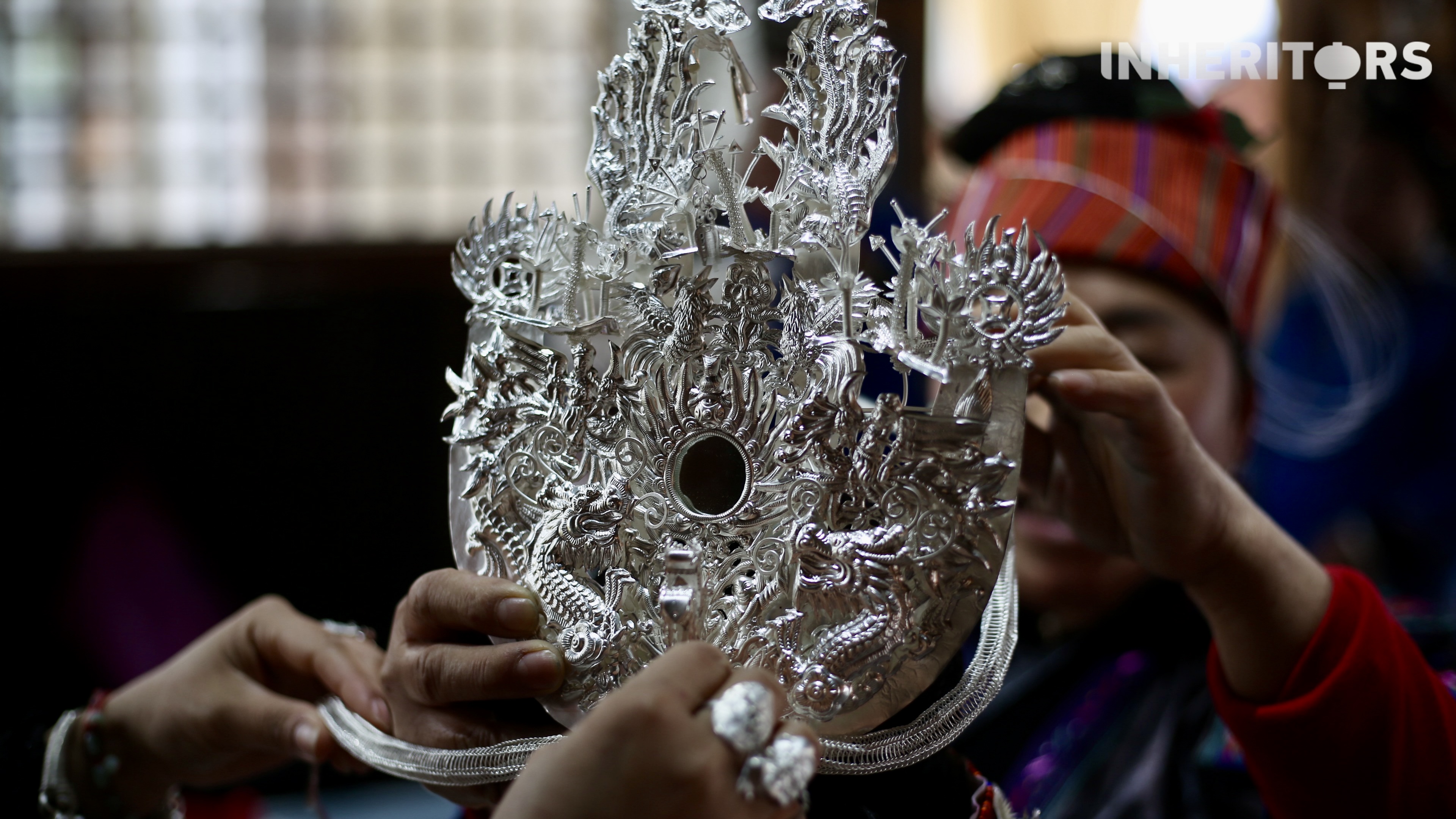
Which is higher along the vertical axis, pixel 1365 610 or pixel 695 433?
pixel 695 433

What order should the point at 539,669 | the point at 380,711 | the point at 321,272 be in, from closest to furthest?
1. the point at 539,669
2. the point at 380,711
3. the point at 321,272

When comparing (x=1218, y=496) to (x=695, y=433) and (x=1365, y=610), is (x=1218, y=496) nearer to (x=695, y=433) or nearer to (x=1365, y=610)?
(x=1365, y=610)

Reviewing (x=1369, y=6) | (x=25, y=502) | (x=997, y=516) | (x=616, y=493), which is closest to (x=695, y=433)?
A: (x=616, y=493)

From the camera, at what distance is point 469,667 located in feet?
2.17

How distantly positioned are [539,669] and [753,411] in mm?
214

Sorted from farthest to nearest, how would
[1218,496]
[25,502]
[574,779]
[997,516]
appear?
[25,502]
[1218,496]
[997,516]
[574,779]

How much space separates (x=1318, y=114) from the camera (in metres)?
2.31

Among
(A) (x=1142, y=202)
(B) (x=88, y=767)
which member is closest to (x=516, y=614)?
(B) (x=88, y=767)

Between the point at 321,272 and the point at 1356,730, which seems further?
the point at 321,272

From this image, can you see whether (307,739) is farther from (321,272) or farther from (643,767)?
(321,272)

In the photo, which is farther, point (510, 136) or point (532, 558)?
point (510, 136)

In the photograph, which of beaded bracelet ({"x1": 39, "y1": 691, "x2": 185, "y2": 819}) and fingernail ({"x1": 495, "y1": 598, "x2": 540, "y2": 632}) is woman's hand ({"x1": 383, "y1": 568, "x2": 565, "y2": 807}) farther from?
beaded bracelet ({"x1": 39, "y1": 691, "x2": 185, "y2": 819})

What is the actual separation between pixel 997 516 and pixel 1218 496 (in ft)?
0.83

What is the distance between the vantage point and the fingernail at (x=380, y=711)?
2.51 ft
